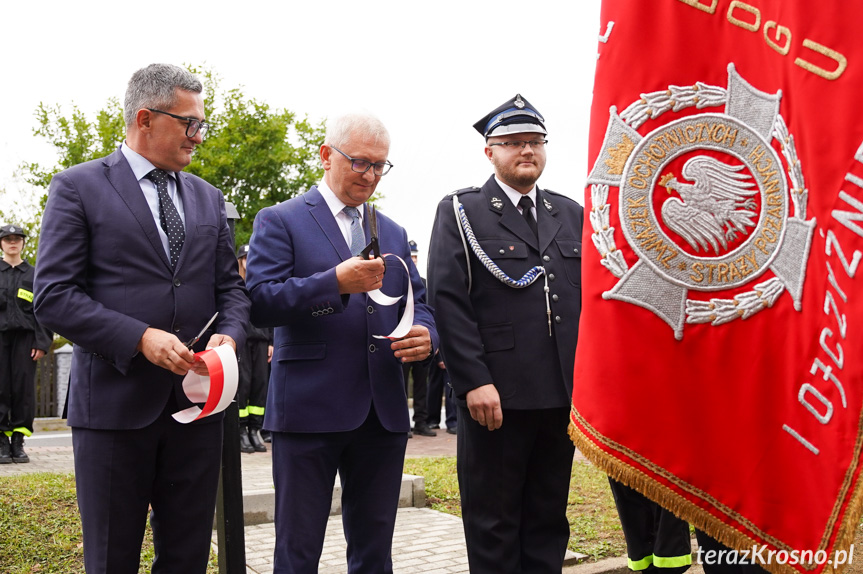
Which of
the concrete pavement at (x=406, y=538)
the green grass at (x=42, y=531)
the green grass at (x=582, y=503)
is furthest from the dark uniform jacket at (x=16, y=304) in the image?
the green grass at (x=582, y=503)

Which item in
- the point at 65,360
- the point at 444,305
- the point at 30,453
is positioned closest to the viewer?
the point at 444,305

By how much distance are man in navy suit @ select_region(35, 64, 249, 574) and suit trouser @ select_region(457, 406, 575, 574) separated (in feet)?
3.59

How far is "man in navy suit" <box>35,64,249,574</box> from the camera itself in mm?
2922

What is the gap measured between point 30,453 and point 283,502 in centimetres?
772

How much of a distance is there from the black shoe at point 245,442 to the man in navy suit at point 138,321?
6.83 meters

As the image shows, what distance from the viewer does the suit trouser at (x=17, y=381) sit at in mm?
8617

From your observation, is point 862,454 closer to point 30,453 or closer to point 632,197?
point 632,197

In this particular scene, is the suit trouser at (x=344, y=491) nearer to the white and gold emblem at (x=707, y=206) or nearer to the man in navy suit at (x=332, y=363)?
the man in navy suit at (x=332, y=363)

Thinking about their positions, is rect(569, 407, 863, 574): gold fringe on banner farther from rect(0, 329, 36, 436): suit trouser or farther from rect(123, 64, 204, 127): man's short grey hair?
rect(0, 329, 36, 436): suit trouser

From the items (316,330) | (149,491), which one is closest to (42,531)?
(149,491)

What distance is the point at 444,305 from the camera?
3674 millimetres

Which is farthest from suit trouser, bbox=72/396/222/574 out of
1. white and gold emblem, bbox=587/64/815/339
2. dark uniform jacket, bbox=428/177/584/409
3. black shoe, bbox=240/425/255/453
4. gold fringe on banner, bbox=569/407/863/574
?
black shoe, bbox=240/425/255/453

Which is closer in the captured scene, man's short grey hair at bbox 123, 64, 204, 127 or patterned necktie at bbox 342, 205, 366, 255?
man's short grey hair at bbox 123, 64, 204, 127

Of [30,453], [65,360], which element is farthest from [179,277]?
[65,360]
